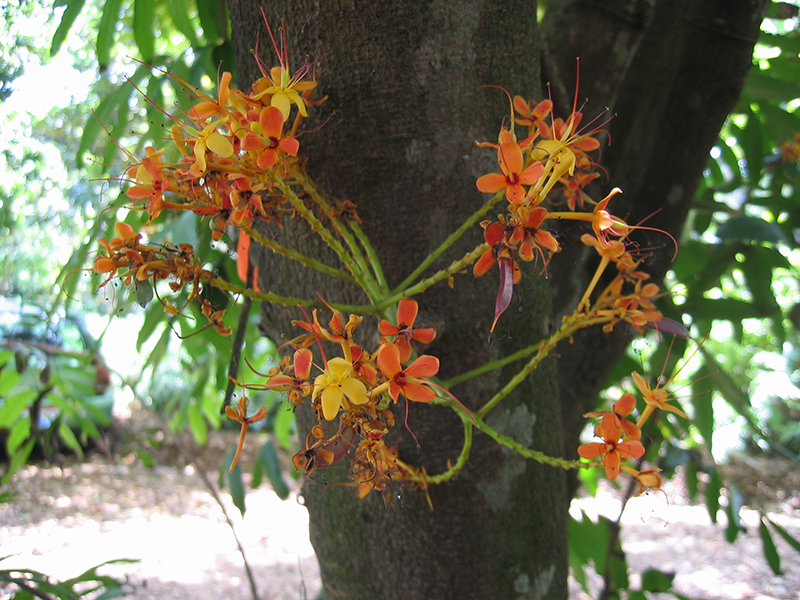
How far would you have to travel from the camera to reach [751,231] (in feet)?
2.55

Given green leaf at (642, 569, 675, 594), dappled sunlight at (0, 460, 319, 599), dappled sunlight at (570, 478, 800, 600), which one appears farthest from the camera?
dappled sunlight at (570, 478, 800, 600)

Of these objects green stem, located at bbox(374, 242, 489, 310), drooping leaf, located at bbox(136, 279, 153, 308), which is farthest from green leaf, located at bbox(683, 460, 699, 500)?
drooping leaf, located at bbox(136, 279, 153, 308)

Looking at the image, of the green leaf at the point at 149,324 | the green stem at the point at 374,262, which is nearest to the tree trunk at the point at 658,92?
the green stem at the point at 374,262

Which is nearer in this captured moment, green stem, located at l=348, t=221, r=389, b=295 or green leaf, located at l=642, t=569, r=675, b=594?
green stem, located at l=348, t=221, r=389, b=295

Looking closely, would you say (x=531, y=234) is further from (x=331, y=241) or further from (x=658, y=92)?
(x=658, y=92)

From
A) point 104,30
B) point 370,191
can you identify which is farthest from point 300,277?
point 104,30

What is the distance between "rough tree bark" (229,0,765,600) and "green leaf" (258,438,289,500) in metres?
0.46

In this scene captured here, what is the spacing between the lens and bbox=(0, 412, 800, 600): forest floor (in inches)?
81.4

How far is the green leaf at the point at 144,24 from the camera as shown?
59 cm

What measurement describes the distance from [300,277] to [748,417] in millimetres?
728

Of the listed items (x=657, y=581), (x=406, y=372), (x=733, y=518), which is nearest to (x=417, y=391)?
(x=406, y=372)

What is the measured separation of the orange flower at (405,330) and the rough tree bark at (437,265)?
11 centimetres

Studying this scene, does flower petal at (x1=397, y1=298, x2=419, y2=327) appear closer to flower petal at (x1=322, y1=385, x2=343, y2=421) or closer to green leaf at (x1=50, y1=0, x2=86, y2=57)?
flower petal at (x1=322, y1=385, x2=343, y2=421)

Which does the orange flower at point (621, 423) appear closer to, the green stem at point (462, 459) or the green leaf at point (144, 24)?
the green stem at point (462, 459)
